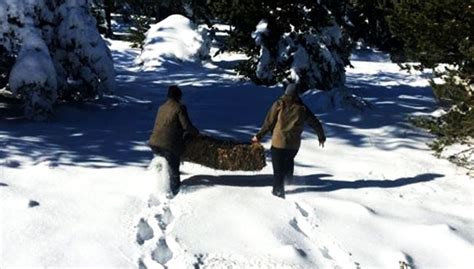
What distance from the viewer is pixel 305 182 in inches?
383

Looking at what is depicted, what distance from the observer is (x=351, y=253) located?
7.05 m

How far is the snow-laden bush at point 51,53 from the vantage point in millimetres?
11922

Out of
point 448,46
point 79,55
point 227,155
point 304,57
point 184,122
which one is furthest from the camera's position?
point 304,57

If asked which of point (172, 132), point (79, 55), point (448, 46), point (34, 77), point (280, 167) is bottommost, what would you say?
point (280, 167)

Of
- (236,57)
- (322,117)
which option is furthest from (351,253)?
(236,57)

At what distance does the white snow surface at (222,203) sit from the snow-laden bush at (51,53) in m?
0.55

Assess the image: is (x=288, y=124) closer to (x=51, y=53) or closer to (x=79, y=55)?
(x=79, y=55)

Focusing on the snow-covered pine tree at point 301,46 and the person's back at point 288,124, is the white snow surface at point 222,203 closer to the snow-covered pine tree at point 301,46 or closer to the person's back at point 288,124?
the person's back at point 288,124

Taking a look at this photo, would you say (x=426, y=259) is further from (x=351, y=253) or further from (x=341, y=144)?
(x=341, y=144)

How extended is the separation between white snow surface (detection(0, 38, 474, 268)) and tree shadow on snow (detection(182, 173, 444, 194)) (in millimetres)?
35

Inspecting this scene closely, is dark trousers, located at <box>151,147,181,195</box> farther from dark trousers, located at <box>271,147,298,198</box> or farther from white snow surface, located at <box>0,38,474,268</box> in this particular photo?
dark trousers, located at <box>271,147,298,198</box>

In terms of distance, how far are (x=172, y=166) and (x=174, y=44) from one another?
17468mm

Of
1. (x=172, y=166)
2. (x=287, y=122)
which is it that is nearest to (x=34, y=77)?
(x=172, y=166)

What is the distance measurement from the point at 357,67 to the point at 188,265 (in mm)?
23307
